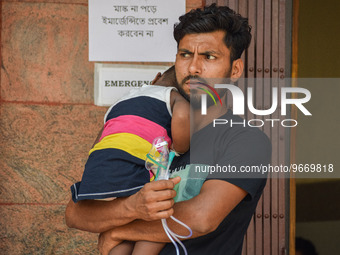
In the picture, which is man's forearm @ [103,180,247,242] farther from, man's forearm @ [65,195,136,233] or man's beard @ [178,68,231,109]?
man's beard @ [178,68,231,109]

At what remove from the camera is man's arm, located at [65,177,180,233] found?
64.6 inches

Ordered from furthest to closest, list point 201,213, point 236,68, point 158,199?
point 236,68, point 201,213, point 158,199

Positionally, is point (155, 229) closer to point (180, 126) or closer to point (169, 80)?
point (180, 126)

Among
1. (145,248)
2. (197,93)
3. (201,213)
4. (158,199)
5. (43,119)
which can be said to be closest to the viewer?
(158,199)

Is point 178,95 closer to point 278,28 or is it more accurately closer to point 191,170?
point 191,170

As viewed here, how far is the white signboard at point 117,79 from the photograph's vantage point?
3262 millimetres

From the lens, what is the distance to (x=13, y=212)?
320 cm

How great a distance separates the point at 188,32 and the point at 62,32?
1.40 metres

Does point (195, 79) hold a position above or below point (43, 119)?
above

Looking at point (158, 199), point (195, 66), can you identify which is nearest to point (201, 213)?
point (158, 199)

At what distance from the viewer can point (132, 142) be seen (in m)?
1.91

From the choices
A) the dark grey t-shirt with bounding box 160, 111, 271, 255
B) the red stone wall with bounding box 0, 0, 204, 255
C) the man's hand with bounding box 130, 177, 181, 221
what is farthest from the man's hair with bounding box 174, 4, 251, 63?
the red stone wall with bounding box 0, 0, 204, 255

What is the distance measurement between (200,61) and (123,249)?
967 mm

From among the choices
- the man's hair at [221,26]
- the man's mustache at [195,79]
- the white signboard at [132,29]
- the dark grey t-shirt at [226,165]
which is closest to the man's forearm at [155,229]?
the dark grey t-shirt at [226,165]
